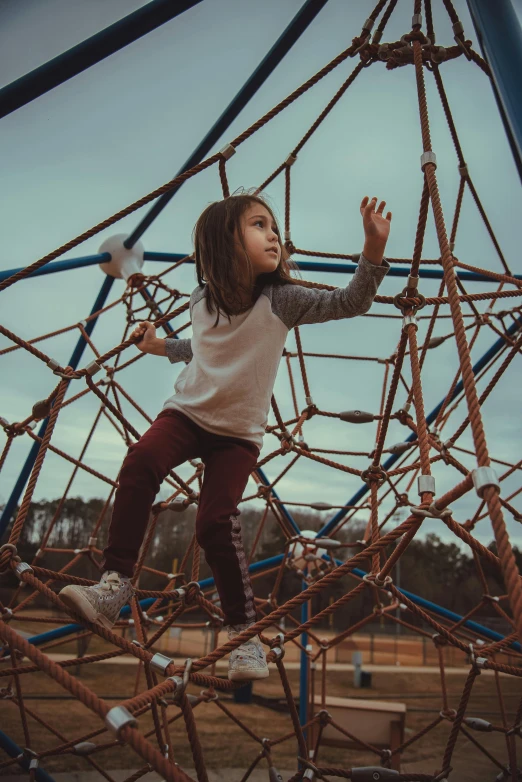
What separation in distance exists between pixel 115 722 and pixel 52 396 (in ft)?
3.45

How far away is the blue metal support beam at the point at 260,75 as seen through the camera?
1698mm

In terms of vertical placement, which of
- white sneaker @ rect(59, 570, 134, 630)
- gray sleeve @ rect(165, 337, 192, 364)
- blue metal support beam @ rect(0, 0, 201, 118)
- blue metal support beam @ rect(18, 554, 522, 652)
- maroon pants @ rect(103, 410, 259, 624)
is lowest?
blue metal support beam @ rect(18, 554, 522, 652)

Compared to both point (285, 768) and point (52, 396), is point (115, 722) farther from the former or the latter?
point (285, 768)

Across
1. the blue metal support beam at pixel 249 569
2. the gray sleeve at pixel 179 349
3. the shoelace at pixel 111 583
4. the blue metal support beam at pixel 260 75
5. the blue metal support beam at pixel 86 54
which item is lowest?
the blue metal support beam at pixel 249 569

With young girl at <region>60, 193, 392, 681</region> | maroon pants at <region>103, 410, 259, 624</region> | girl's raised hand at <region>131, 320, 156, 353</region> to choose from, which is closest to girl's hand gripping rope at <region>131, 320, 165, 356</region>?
girl's raised hand at <region>131, 320, 156, 353</region>

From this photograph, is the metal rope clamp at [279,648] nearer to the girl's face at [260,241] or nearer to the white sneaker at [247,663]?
the white sneaker at [247,663]

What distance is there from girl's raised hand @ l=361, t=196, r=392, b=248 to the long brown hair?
0.62 ft

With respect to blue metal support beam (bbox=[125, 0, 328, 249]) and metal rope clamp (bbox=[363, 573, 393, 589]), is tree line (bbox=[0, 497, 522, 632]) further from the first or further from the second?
metal rope clamp (bbox=[363, 573, 393, 589])

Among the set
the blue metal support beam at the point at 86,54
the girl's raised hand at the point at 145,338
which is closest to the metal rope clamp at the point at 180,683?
the girl's raised hand at the point at 145,338

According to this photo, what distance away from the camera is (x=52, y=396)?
1.54m

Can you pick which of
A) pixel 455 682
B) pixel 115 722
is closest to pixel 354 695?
pixel 455 682

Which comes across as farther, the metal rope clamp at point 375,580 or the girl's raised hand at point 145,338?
the girl's raised hand at point 145,338

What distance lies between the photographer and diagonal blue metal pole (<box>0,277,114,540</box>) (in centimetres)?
236

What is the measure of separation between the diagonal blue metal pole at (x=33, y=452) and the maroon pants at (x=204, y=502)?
1.49 metres
